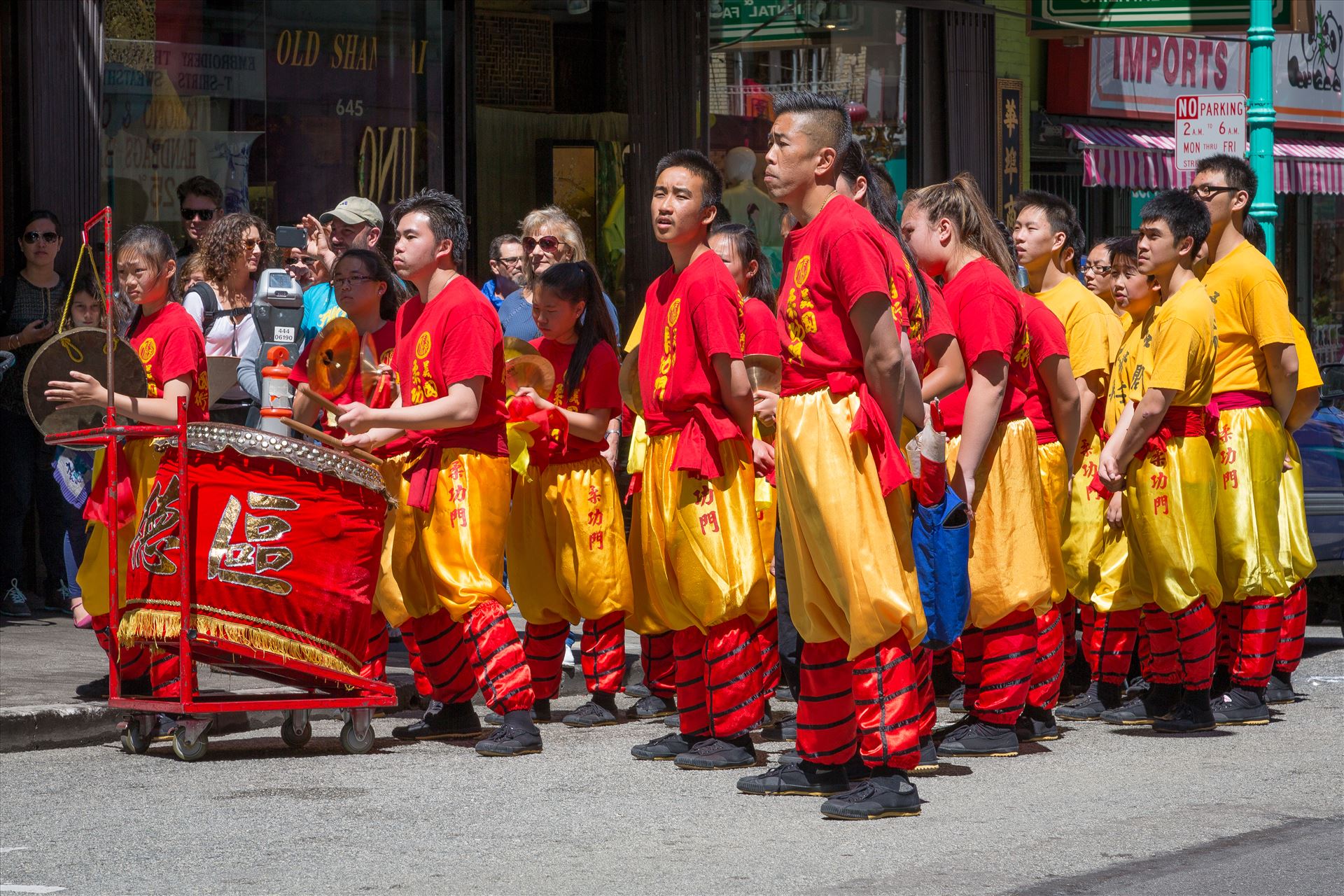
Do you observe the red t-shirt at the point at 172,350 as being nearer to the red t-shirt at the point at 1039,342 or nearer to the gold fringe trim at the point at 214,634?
the gold fringe trim at the point at 214,634

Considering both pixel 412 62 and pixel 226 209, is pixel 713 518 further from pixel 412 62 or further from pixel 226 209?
pixel 412 62

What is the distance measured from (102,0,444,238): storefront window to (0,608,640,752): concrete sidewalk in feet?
8.32

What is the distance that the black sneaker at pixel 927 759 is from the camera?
256 inches

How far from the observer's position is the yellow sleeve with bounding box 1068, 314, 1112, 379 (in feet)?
26.5

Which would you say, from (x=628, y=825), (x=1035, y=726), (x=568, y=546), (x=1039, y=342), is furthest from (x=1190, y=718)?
(x=628, y=825)

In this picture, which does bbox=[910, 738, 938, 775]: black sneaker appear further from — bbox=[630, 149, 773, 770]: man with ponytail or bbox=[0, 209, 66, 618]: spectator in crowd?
→ bbox=[0, 209, 66, 618]: spectator in crowd

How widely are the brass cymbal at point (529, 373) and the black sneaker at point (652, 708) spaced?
1460 millimetres

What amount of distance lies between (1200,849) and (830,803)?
106cm

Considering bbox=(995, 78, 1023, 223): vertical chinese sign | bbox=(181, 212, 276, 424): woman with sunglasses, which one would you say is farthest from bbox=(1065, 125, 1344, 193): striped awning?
bbox=(181, 212, 276, 424): woman with sunglasses

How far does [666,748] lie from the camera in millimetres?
6805

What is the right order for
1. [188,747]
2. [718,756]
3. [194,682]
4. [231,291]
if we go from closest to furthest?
1. [194,682]
2. [718,756]
3. [188,747]
4. [231,291]

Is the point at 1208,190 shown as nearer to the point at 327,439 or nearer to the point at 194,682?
the point at 327,439

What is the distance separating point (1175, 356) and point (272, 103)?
6.26m

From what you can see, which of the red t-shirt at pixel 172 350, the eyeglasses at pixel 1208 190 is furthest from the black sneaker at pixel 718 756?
the eyeglasses at pixel 1208 190
